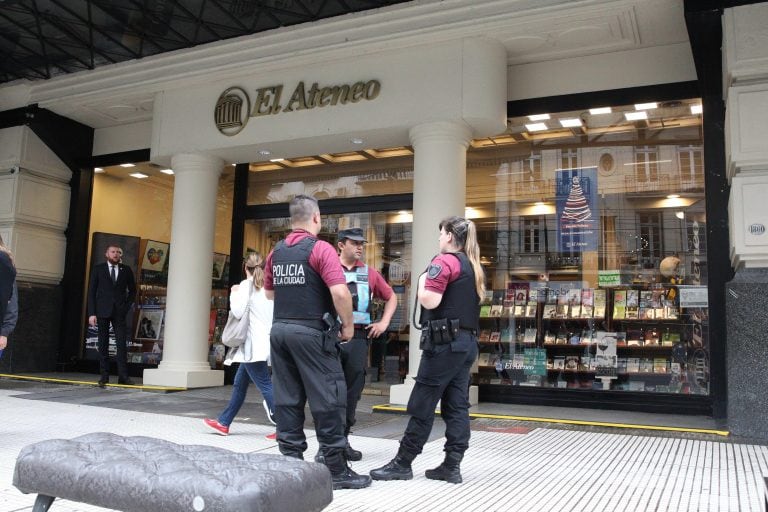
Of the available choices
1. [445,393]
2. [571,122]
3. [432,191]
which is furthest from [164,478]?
[571,122]

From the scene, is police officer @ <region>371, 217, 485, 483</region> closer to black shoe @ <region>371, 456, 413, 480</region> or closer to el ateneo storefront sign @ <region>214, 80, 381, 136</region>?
black shoe @ <region>371, 456, 413, 480</region>

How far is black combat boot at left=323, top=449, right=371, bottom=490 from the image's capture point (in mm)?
4152

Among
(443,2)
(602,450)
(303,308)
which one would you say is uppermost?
(443,2)

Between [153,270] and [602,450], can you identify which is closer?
[602,450]

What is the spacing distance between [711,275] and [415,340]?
3401 mm

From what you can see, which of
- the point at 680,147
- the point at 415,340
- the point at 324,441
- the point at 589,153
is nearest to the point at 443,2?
the point at 589,153

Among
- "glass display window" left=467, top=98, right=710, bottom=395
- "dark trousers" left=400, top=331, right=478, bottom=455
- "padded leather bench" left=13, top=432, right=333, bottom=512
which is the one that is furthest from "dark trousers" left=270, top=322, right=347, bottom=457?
"glass display window" left=467, top=98, right=710, bottom=395

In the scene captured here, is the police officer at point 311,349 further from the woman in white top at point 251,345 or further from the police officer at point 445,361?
the woman in white top at point 251,345

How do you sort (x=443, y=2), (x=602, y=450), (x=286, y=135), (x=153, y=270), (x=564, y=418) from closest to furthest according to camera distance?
(x=602, y=450)
(x=564, y=418)
(x=443, y=2)
(x=286, y=135)
(x=153, y=270)

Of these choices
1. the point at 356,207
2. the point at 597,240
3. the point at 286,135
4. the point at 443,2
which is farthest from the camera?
the point at 356,207

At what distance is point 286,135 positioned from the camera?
30.3 feet

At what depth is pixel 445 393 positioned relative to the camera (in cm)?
455

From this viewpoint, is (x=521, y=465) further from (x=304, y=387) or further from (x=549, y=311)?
(x=549, y=311)

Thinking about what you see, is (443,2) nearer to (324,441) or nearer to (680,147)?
(680,147)
